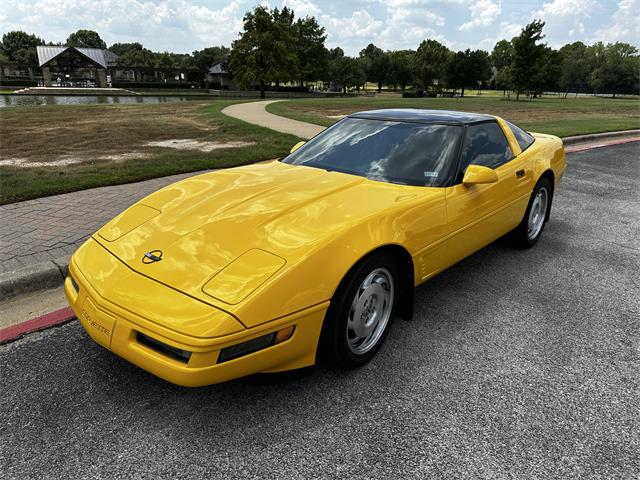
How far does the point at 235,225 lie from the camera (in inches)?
94.4

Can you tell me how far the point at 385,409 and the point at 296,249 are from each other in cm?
89

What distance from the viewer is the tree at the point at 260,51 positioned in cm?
4109

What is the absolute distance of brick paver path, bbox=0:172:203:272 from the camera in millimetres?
3643

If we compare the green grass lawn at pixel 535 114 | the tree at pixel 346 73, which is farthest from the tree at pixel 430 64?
the green grass lawn at pixel 535 114

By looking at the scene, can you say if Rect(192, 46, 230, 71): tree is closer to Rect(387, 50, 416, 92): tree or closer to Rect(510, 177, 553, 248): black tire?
Rect(387, 50, 416, 92): tree

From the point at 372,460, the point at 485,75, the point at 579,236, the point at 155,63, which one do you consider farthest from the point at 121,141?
the point at 155,63

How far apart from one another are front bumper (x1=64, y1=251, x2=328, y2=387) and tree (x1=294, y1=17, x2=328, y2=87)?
64200mm

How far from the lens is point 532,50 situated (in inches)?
1476

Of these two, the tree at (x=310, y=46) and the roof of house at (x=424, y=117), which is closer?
the roof of house at (x=424, y=117)

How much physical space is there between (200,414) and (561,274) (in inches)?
123

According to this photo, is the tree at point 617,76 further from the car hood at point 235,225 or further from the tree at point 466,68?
the car hood at point 235,225

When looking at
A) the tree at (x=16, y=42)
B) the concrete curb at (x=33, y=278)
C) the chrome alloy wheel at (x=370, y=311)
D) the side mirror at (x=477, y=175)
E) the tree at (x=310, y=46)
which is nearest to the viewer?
the chrome alloy wheel at (x=370, y=311)

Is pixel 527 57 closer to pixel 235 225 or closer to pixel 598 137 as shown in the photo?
pixel 598 137

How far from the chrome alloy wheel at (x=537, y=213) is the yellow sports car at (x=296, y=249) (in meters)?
0.70
